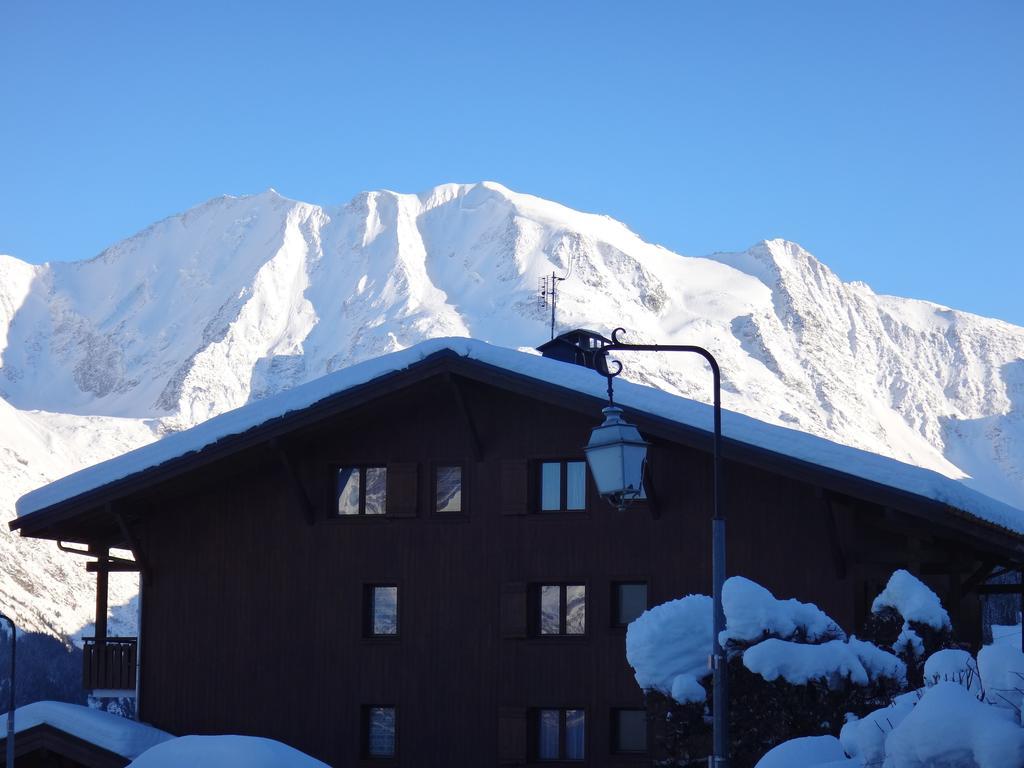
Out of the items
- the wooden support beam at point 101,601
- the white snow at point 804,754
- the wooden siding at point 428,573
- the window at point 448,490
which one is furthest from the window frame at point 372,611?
the white snow at point 804,754

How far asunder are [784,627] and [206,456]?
11.8 metres

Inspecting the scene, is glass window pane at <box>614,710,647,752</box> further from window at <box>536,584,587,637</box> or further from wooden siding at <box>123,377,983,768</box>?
window at <box>536,584,587,637</box>

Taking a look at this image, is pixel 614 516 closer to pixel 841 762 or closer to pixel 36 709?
pixel 36 709

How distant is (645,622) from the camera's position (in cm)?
1650

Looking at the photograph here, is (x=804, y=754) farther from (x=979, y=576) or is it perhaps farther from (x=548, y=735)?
(x=548, y=735)

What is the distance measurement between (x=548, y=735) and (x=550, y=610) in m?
1.95

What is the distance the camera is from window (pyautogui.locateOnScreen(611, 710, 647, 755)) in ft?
76.0

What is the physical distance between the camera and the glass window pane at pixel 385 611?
2472cm

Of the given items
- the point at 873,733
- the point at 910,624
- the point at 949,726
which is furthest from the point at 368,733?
the point at 949,726

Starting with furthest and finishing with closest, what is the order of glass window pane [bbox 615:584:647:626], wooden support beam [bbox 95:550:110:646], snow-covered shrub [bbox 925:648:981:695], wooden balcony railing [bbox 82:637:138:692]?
wooden support beam [bbox 95:550:110:646]
wooden balcony railing [bbox 82:637:138:692]
glass window pane [bbox 615:584:647:626]
snow-covered shrub [bbox 925:648:981:695]

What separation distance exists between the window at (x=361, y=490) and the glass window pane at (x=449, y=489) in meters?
0.96

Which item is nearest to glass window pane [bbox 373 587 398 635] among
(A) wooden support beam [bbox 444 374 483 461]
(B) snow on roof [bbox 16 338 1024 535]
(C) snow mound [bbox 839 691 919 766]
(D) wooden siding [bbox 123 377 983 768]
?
(D) wooden siding [bbox 123 377 983 768]

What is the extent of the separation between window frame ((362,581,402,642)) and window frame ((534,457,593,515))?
2.76 m

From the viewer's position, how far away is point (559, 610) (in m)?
24.0
